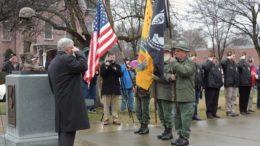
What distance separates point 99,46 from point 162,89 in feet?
6.27

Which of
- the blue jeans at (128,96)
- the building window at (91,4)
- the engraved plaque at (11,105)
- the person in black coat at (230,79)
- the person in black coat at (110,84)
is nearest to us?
the engraved plaque at (11,105)

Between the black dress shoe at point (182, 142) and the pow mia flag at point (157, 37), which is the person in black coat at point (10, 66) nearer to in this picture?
the pow mia flag at point (157, 37)

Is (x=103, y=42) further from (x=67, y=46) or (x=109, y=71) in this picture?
(x=67, y=46)

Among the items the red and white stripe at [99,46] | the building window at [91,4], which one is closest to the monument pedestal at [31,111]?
the red and white stripe at [99,46]

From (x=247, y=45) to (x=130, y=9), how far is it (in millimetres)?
49304

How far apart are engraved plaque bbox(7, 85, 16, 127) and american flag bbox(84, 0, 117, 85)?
2.46 m

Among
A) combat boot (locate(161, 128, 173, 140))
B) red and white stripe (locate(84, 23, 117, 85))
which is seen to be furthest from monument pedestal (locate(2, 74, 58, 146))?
red and white stripe (locate(84, 23, 117, 85))

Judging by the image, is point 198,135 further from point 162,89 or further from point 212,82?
point 212,82

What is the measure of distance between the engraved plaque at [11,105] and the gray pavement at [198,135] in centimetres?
144

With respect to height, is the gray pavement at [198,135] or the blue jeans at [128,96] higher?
the blue jeans at [128,96]

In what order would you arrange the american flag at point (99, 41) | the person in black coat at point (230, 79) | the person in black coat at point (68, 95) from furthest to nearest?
the person in black coat at point (230, 79) → the american flag at point (99, 41) → the person in black coat at point (68, 95)

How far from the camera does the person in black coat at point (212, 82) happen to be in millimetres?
11734

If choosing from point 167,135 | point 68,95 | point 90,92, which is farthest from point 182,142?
point 90,92

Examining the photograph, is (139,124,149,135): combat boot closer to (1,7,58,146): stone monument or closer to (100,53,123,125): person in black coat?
(100,53,123,125): person in black coat
